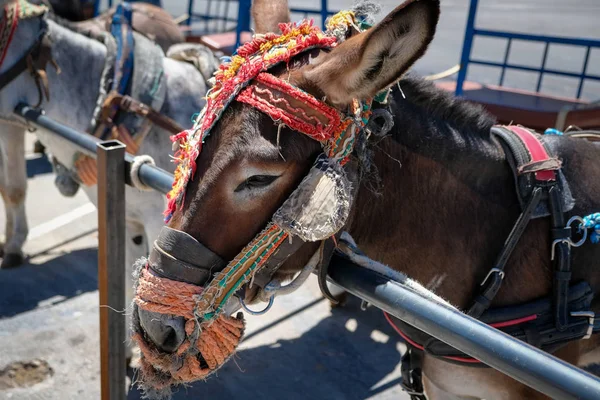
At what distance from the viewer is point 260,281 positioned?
1.49 metres

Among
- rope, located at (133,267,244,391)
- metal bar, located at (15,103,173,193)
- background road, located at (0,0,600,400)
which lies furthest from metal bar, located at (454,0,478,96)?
rope, located at (133,267,244,391)

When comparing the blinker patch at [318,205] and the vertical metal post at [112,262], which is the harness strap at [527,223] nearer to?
the blinker patch at [318,205]

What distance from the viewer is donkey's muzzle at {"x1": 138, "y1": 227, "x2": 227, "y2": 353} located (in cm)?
138

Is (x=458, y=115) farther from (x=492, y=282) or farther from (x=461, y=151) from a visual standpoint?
(x=492, y=282)

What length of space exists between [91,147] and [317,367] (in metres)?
2.11

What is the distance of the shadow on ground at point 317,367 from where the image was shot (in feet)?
10.4

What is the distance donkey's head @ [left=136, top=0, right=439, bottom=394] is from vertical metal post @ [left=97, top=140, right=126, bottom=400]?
22.8 inches

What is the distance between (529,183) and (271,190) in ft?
3.02

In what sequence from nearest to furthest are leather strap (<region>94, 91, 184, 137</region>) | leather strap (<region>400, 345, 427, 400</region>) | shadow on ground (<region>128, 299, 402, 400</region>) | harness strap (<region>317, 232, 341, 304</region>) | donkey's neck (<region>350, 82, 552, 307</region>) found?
harness strap (<region>317, 232, 341, 304</region>)
donkey's neck (<region>350, 82, 552, 307</region>)
leather strap (<region>400, 345, 427, 400</region>)
leather strap (<region>94, 91, 184, 137</region>)
shadow on ground (<region>128, 299, 402, 400</region>)

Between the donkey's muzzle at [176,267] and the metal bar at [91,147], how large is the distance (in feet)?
1.38

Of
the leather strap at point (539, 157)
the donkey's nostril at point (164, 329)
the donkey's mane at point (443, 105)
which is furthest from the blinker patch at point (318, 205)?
the leather strap at point (539, 157)

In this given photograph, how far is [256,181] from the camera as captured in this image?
139cm

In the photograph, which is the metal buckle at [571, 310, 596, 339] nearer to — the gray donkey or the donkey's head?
the donkey's head

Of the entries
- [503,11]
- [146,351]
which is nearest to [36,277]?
[146,351]
